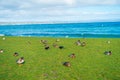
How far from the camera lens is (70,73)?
53.2ft

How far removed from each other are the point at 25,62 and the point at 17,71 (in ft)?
9.04

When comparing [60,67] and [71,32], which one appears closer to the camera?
[60,67]

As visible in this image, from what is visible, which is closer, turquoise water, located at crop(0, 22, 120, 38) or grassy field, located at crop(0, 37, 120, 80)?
grassy field, located at crop(0, 37, 120, 80)

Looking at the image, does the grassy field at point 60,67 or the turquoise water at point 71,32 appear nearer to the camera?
the grassy field at point 60,67

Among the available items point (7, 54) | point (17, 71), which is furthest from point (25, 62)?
point (7, 54)

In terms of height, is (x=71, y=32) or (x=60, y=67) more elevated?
(x=60, y=67)

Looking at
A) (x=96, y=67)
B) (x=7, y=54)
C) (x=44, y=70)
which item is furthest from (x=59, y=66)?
(x=7, y=54)

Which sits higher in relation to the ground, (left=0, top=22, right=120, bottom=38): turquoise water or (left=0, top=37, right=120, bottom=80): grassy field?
(left=0, top=37, right=120, bottom=80): grassy field

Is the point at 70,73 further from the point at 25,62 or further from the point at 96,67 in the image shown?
the point at 25,62

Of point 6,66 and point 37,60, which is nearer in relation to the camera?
point 6,66

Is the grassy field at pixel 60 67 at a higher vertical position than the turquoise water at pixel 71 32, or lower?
higher

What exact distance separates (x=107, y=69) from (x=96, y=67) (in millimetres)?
935

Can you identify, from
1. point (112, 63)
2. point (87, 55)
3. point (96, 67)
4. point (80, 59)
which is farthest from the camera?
point (87, 55)

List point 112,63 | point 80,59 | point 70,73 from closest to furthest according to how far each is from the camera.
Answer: point 70,73, point 112,63, point 80,59
